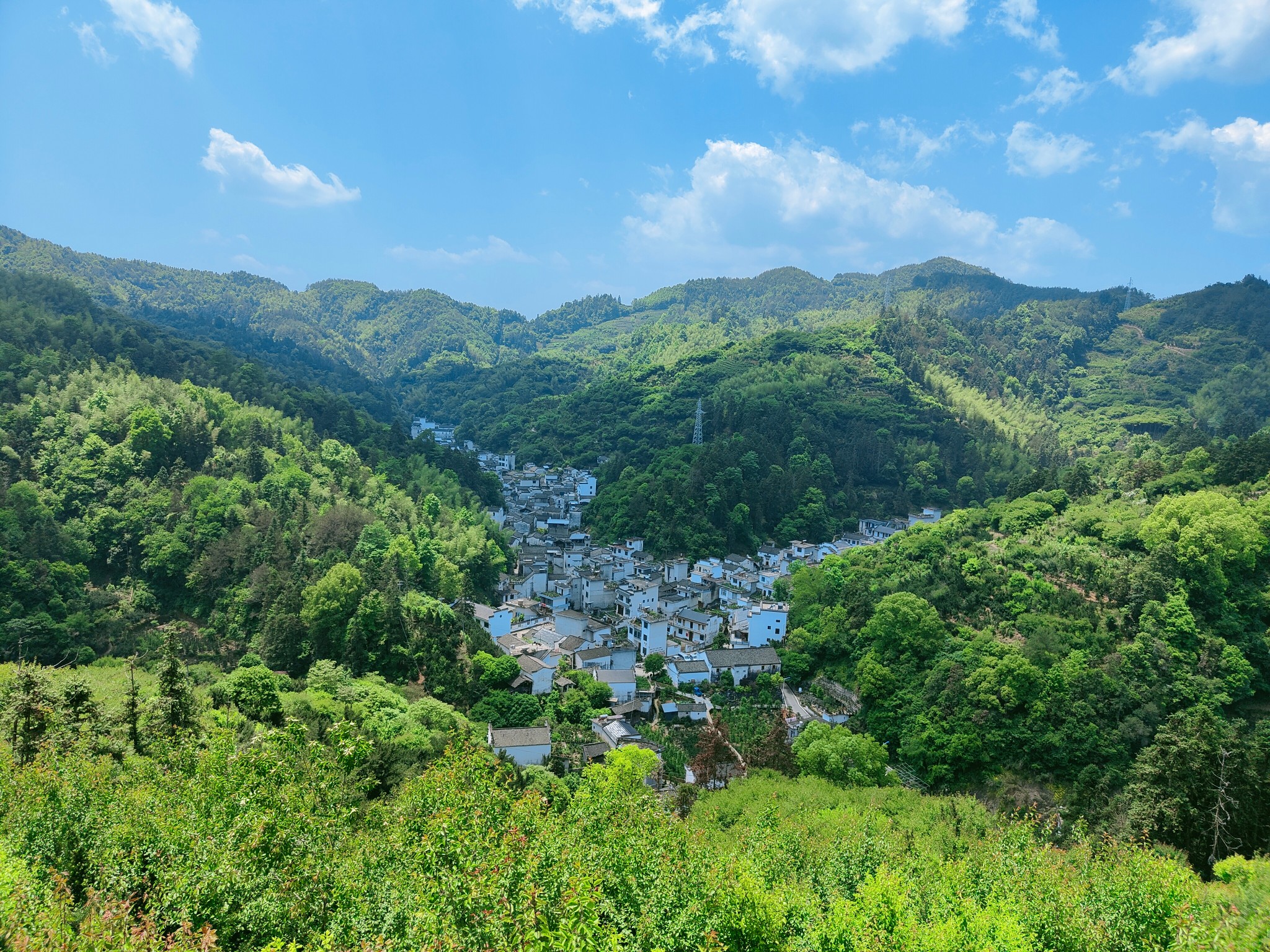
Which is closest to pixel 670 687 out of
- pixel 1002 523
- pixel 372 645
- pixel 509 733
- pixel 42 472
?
pixel 509 733


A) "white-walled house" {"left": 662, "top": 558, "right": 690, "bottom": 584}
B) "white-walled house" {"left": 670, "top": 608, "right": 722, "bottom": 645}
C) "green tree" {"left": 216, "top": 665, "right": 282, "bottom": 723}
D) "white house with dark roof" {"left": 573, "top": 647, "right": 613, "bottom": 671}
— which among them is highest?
"white-walled house" {"left": 662, "top": 558, "right": 690, "bottom": 584}

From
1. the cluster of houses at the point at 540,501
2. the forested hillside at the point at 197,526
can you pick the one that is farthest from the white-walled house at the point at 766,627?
the cluster of houses at the point at 540,501

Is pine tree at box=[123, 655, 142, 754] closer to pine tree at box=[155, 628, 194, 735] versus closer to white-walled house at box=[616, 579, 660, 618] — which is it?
pine tree at box=[155, 628, 194, 735]

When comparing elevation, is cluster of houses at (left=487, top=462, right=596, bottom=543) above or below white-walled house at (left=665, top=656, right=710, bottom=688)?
above

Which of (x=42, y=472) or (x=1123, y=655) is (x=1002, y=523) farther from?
(x=42, y=472)

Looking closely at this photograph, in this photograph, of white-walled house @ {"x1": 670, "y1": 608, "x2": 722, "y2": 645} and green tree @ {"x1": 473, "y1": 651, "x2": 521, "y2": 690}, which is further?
white-walled house @ {"x1": 670, "y1": 608, "x2": 722, "y2": 645}

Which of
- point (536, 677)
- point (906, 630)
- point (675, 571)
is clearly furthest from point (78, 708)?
point (675, 571)

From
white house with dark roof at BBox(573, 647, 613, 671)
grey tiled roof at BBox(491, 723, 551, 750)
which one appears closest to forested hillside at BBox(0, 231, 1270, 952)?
grey tiled roof at BBox(491, 723, 551, 750)
